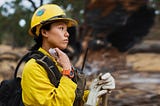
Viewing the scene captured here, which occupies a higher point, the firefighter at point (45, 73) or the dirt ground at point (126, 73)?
the dirt ground at point (126, 73)

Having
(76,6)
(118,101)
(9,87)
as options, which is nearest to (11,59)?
(76,6)

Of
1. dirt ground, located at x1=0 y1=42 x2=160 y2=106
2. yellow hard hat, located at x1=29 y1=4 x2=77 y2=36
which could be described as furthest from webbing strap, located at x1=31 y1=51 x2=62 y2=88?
dirt ground, located at x1=0 y1=42 x2=160 y2=106

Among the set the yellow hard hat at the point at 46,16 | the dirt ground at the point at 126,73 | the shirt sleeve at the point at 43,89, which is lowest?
the shirt sleeve at the point at 43,89

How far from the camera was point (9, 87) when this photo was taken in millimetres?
3426

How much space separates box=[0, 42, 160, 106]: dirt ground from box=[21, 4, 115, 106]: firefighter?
468 cm

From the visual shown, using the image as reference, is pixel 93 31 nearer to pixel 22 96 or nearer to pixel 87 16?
pixel 87 16

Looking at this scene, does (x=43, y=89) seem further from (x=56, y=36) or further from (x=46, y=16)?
(x=46, y=16)

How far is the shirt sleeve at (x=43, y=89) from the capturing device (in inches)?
120

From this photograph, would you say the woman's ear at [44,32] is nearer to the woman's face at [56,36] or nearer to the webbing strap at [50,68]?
the woman's face at [56,36]

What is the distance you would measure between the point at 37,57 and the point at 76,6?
10.9m

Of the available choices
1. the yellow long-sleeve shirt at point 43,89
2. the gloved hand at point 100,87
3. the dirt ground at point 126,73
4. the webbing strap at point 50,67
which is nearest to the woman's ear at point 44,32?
the webbing strap at point 50,67

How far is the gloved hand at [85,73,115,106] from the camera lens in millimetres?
3400

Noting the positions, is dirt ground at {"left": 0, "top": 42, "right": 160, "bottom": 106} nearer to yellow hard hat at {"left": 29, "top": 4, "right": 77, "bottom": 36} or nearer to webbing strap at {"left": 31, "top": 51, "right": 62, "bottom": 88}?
yellow hard hat at {"left": 29, "top": 4, "right": 77, "bottom": 36}

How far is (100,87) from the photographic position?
3422 mm
